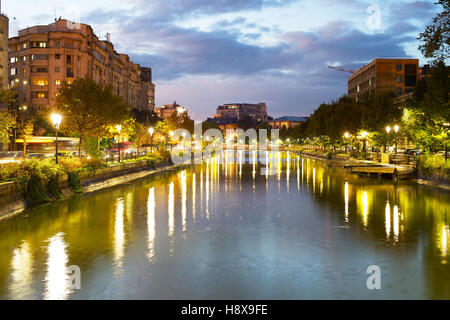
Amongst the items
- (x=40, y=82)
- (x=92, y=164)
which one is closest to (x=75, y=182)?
(x=92, y=164)

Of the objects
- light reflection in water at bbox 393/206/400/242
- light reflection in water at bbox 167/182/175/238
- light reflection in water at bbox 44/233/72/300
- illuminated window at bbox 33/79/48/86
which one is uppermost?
illuminated window at bbox 33/79/48/86

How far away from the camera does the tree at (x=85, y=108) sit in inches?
1371

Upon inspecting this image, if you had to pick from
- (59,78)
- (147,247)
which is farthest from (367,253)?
(59,78)

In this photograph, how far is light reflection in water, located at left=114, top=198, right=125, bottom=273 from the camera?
9.87 meters

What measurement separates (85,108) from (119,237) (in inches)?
973

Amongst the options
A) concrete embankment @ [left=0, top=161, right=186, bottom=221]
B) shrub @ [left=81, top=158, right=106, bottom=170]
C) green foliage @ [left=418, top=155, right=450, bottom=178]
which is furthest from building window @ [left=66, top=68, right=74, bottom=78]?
green foliage @ [left=418, top=155, right=450, bottom=178]

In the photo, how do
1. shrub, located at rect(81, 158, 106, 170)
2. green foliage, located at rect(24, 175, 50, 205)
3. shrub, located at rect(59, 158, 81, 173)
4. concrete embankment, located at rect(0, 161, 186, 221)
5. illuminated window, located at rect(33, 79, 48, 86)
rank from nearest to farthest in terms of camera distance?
1. concrete embankment, located at rect(0, 161, 186, 221)
2. green foliage, located at rect(24, 175, 50, 205)
3. shrub, located at rect(59, 158, 81, 173)
4. shrub, located at rect(81, 158, 106, 170)
5. illuminated window, located at rect(33, 79, 48, 86)

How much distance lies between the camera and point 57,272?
353 inches

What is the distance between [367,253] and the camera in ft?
34.4

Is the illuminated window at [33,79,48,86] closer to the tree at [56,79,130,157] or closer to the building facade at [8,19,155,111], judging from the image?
the building facade at [8,19,155,111]

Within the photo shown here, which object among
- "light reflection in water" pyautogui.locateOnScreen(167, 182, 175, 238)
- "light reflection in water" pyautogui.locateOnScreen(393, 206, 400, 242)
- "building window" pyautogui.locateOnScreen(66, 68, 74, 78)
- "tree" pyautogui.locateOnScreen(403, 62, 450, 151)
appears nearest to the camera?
"light reflection in water" pyautogui.locateOnScreen(393, 206, 400, 242)

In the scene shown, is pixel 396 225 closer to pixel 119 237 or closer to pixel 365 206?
pixel 365 206

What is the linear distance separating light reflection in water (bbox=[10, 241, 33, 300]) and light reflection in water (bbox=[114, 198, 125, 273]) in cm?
170
